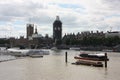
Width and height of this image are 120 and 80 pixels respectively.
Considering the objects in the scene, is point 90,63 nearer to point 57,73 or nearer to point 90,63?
point 90,63

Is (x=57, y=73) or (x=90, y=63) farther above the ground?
(x=90, y=63)

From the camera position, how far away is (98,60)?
10438 centimetres

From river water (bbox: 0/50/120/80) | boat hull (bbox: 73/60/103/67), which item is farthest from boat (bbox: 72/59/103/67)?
river water (bbox: 0/50/120/80)

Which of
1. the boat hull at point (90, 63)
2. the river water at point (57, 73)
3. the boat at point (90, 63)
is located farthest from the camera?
the boat at point (90, 63)

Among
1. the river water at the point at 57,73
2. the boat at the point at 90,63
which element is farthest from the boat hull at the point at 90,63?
the river water at the point at 57,73

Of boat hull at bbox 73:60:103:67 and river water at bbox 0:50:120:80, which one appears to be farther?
boat hull at bbox 73:60:103:67

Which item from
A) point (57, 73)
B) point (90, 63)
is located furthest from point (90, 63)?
point (57, 73)

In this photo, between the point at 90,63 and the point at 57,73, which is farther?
the point at 90,63

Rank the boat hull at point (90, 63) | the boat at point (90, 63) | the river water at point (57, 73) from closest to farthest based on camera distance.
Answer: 1. the river water at point (57, 73)
2. the boat hull at point (90, 63)
3. the boat at point (90, 63)

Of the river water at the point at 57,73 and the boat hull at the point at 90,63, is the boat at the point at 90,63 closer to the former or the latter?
the boat hull at the point at 90,63

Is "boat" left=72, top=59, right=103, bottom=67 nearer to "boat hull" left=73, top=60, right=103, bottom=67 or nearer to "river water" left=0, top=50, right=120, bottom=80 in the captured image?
"boat hull" left=73, top=60, right=103, bottom=67

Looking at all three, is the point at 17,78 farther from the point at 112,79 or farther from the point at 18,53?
the point at 18,53

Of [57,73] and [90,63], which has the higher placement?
[90,63]

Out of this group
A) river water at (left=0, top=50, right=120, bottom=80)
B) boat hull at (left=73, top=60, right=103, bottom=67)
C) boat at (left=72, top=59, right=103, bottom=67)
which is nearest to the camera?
river water at (left=0, top=50, right=120, bottom=80)
